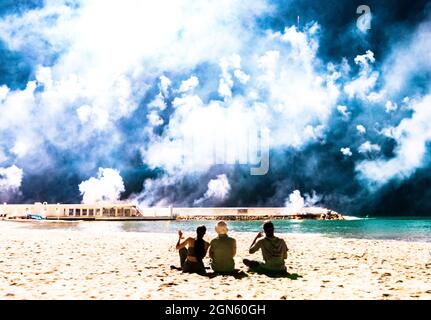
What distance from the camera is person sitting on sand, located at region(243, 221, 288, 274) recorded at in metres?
11.6

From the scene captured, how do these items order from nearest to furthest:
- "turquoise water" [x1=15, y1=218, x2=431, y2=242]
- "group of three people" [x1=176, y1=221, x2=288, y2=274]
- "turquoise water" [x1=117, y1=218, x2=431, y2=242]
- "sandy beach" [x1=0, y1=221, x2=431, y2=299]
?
"sandy beach" [x1=0, y1=221, x2=431, y2=299] → "group of three people" [x1=176, y1=221, x2=288, y2=274] → "turquoise water" [x1=117, y1=218, x2=431, y2=242] → "turquoise water" [x1=15, y1=218, x2=431, y2=242]

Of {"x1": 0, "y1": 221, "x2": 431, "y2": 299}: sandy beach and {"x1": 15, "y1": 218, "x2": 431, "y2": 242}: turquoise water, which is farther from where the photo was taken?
{"x1": 15, "y1": 218, "x2": 431, "y2": 242}: turquoise water

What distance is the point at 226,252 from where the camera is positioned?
39.7 feet

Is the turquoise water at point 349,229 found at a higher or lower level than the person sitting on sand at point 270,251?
lower

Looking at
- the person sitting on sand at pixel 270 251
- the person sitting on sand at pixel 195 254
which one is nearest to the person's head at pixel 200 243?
the person sitting on sand at pixel 195 254

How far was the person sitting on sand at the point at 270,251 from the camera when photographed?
11.6m

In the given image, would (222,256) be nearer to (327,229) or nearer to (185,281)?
(185,281)

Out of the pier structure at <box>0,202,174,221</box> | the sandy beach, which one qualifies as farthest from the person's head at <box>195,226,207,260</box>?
the pier structure at <box>0,202,174,221</box>

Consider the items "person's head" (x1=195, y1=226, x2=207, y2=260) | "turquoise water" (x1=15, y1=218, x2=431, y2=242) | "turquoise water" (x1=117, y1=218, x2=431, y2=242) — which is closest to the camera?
"person's head" (x1=195, y1=226, x2=207, y2=260)

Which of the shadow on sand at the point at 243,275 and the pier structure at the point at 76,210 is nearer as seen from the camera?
the shadow on sand at the point at 243,275

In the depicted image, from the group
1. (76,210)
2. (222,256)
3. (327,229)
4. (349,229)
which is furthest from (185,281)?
(76,210)

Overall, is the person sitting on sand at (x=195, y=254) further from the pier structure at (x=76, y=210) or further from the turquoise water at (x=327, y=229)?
the pier structure at (x=76, y=210)

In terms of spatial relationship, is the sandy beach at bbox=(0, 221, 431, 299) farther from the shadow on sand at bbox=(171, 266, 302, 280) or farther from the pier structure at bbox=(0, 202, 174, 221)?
the pier structure at bbox=(0, 202, 174, 221)
